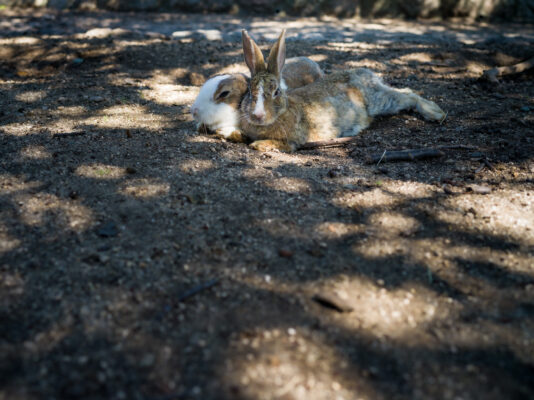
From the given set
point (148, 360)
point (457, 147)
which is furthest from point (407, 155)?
point (148, 360)

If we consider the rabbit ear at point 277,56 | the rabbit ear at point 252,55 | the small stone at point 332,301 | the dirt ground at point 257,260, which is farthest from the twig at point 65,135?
the small stone at point 332,301

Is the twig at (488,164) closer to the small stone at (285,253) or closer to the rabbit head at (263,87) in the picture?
the rabbit head at (263,87)

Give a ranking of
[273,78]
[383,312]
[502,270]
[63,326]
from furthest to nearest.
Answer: [273,78] → [502,270] → [383,312] → [63,326]

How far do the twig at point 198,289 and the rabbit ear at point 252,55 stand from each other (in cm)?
291

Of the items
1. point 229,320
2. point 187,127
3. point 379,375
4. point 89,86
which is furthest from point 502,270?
point 89,86

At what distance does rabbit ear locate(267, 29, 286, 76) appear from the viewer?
4668mm

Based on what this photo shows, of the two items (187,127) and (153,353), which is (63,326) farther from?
(187,127)

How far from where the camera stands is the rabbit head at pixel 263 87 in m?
4.54

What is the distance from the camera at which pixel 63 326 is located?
89.6 inches

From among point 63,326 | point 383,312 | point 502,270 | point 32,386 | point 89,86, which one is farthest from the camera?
point 89,86

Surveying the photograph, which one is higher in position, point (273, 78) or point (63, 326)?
point (273, 78)

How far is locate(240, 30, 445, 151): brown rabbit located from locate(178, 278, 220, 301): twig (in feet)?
7.62

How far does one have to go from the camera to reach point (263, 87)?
455cm

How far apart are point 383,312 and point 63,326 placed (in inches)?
69.7
